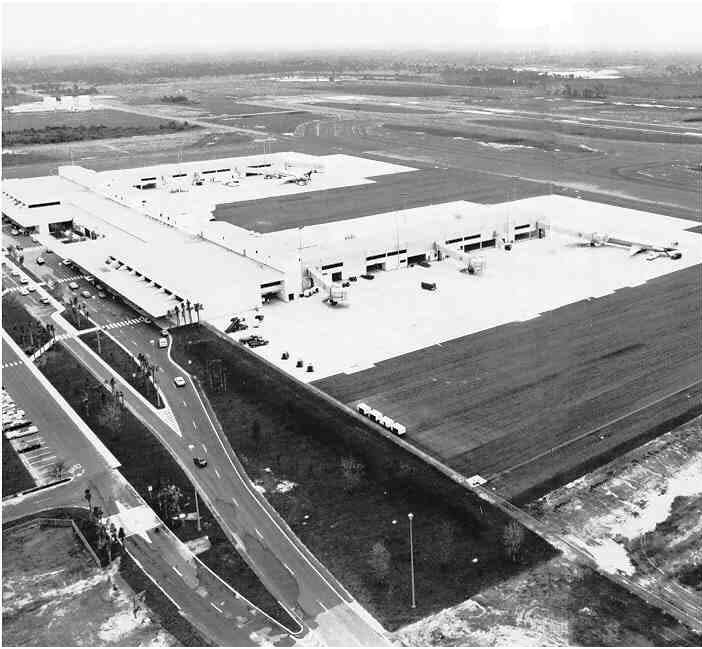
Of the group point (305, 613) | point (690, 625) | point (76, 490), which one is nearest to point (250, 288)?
point (76, 490)

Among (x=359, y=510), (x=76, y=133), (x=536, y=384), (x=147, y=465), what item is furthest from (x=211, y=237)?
(x=76, y=133)

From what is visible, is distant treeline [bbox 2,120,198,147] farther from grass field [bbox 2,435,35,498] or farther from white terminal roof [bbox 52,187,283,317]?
grass field [bbox 2,435,35,498]

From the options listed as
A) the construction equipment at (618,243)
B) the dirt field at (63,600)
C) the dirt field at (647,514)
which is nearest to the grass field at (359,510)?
the dirt field at (647,514)

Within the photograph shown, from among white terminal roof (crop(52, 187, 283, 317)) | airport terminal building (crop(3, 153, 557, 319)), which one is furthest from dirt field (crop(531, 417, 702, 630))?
white terminal roof (crop(52, 187, 283, 317))

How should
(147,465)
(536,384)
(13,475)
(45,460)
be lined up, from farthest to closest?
(536,384) < (45,460) < (147,465) < (13,475)

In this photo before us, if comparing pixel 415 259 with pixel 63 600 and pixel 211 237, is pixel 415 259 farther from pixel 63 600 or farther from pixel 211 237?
pixel 63 600

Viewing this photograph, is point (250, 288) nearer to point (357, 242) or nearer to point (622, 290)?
point (357, 242)
